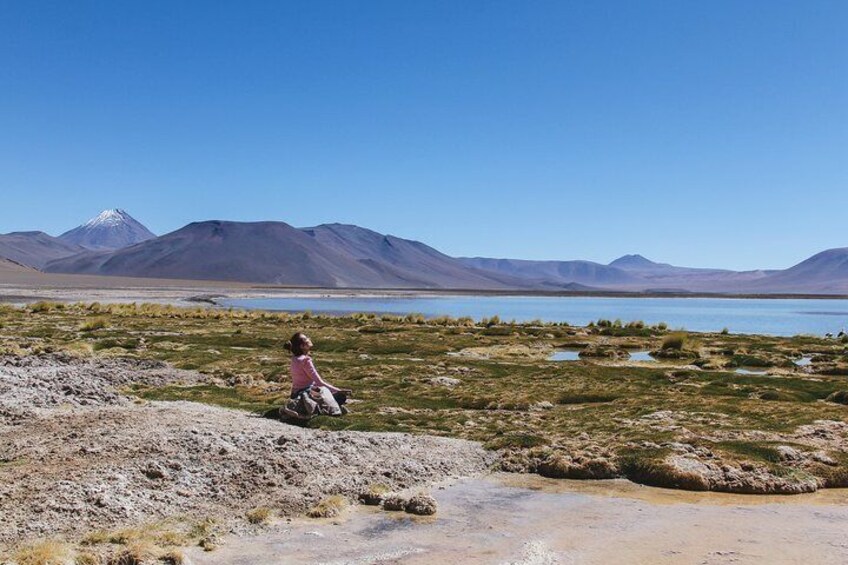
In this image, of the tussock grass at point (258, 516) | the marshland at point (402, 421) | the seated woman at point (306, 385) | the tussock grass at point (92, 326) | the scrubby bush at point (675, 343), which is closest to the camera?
the tussock grass at point (258, 516)

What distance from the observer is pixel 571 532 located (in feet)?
32.3

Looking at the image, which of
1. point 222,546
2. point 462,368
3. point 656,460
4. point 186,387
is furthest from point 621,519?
point 462,368

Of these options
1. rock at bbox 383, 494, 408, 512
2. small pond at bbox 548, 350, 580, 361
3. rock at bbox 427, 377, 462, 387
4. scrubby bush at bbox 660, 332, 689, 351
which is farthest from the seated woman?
scrubby bush at bbox 660, 332, 689, 351

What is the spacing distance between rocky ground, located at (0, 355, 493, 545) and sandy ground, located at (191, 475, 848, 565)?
3.56 feet

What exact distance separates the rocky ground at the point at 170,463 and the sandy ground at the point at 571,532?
1.09 meters

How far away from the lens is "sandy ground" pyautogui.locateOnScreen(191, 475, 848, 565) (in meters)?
8.92

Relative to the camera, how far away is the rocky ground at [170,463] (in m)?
9.83

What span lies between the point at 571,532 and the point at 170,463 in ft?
18.9

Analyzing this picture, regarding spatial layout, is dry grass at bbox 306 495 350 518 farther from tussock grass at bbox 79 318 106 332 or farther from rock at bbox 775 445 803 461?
tussock grass at bbox 79 318 106 332

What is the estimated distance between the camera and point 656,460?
1283 cm

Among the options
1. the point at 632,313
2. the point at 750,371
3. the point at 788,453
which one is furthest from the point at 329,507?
the point at 632,313

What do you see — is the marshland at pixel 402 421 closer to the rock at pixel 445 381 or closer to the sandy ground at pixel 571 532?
the rock at pixel 445 381

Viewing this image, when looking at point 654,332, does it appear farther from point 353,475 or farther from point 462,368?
point 353,475

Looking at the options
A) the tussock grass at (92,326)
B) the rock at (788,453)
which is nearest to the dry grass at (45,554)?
the rock at (788,453)
